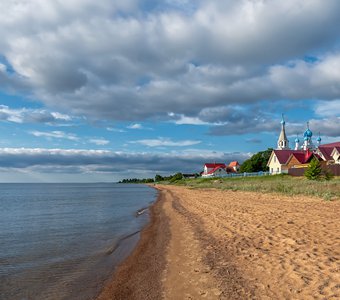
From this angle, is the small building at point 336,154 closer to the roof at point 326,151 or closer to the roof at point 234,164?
the roof at point 326,151

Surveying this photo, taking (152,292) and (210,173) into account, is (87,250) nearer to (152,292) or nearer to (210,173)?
(152,292)

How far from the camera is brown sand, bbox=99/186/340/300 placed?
7.37 metres

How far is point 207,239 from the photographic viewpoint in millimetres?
13539

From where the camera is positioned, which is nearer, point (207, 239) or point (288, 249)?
point (288, 249)

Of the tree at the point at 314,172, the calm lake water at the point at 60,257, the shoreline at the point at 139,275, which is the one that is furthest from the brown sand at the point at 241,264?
the tree at the point at 314,172

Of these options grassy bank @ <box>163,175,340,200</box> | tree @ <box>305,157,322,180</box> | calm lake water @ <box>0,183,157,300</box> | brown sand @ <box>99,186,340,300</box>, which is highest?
tree @ <box>305,157,322,180</box>

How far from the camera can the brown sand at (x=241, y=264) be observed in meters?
7.37

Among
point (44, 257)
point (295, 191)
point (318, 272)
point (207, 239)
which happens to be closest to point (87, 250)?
point (44, 257)

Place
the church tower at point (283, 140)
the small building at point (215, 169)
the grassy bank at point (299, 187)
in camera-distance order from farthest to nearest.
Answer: the small building at point (215, 169), the church tower at point (283, 140), the grassy bank at point (299, 187)

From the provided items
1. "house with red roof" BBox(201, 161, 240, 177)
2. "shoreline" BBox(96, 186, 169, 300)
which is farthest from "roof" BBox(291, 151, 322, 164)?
"shoreline" BBox(96, 186, 169, 300)

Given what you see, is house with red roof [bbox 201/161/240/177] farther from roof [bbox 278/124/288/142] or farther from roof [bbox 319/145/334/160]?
roof [bbox 319/145/334/160]

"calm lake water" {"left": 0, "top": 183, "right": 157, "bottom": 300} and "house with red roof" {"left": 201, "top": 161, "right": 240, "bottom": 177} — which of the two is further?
"house with red roof" {"left": 201, "top": 161, "right": 240, "bottom": 177}

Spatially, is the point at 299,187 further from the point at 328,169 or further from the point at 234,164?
the point at 234,164

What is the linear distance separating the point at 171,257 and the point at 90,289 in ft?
10.6
